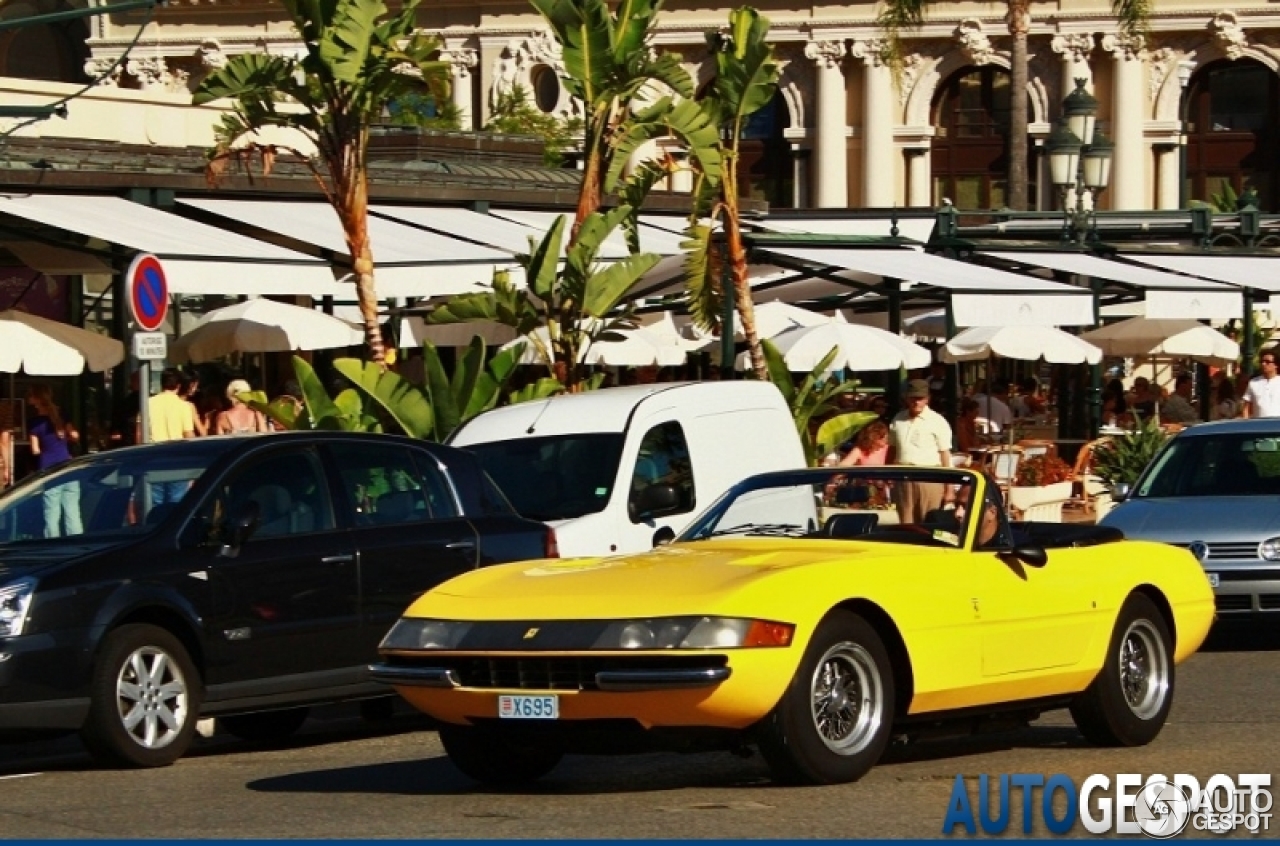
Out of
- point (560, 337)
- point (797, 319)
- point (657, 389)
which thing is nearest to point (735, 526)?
point (657, 389)

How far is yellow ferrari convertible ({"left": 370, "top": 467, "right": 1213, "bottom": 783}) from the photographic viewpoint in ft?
34.5

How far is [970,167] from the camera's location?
95938mm

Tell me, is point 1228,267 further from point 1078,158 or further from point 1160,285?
point 1078,158

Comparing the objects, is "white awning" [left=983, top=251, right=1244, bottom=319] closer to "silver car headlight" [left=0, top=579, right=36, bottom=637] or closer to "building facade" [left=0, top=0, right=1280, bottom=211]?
"silver car headlight" [left=0, top=579, right=36, bottom=637]

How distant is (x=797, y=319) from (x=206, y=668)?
65.5 ft

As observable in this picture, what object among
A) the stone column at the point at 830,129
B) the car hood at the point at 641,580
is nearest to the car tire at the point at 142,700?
the car hood at the point at 641,580

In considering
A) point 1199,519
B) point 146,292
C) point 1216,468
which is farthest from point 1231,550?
point 146,292

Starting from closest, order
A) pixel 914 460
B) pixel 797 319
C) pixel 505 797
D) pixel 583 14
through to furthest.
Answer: pixel 505 797 → pixel 914 460 → pixel 583 14 → pixel 797 319

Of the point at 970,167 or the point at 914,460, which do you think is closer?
the point at 914,460

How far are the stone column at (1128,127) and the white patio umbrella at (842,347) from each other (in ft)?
215

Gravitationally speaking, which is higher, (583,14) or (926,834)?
(583,14)

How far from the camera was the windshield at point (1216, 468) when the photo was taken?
1916 centimetres

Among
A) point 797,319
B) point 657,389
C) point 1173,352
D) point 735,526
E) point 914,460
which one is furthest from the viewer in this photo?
point 1173,352

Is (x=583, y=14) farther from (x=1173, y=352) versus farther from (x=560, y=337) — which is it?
(x=1173, y=352)
